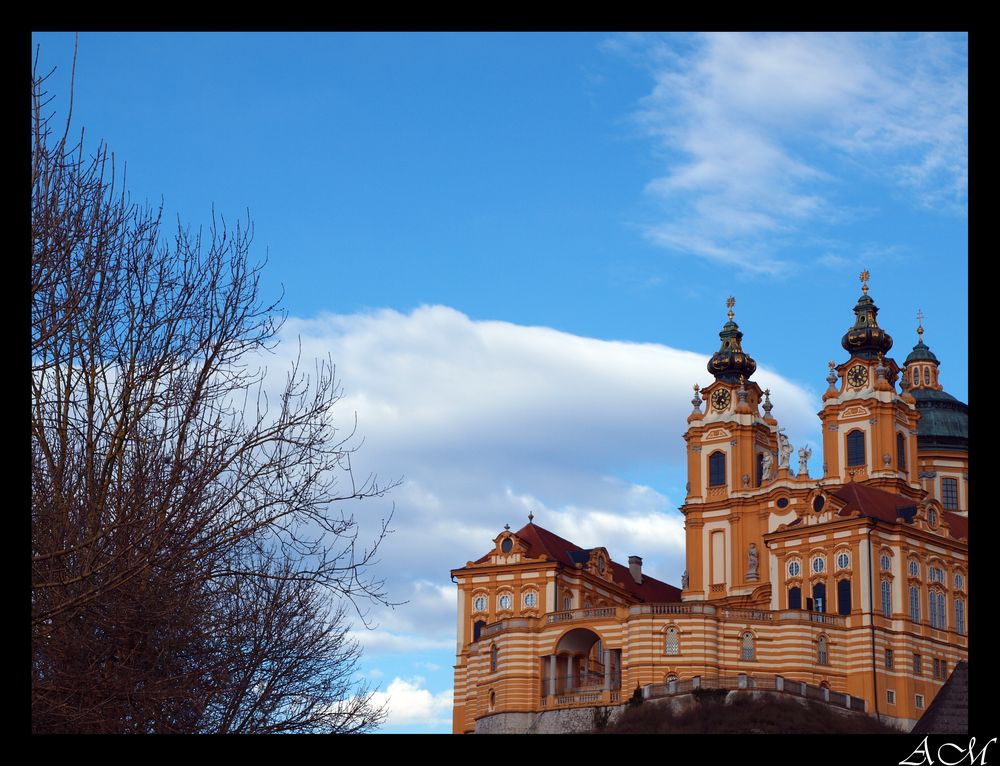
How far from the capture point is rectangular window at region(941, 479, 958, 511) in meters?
106

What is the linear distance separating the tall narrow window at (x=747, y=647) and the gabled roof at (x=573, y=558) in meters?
13.6

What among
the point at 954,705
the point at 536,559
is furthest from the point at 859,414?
the point at 954,705

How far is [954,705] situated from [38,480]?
21348 mm

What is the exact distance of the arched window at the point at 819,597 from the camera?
82.4 m

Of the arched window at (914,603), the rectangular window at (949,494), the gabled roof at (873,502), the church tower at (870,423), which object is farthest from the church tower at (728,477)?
the rectangular window at (949,494)

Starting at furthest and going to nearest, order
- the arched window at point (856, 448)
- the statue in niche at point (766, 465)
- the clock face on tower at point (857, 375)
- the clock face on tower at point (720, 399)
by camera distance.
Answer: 1. the clock face on tower at point (720, 399)
2. the statue in niche at point (766, 465)
3. the clock face on tower at point (857, 375)
4. the arched window at point (856, 448)

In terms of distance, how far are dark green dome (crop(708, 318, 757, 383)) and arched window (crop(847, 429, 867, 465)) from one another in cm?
851

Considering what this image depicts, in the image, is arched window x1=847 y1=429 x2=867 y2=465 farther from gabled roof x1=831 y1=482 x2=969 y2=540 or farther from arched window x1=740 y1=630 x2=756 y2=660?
arched window x1=740 y1=630 x2=756 y2=660

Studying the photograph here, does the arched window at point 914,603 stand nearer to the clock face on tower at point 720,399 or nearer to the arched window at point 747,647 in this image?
the arched window at point 747,647

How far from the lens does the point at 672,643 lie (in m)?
79.2
